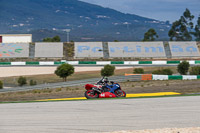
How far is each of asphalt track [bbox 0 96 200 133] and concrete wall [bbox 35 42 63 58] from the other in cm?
6602

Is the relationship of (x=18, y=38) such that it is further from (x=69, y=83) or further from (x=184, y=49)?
(x=69, y=83)

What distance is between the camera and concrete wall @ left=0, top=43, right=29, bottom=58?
7744 cm

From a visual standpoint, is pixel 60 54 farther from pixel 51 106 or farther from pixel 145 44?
pixel 51 106

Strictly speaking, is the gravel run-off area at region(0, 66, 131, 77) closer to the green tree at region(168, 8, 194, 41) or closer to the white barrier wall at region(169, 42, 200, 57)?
the white barrier wall at region(169, 42, 200, 57)

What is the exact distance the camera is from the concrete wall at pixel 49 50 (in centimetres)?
7902

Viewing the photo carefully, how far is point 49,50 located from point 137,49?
22942 millimetres

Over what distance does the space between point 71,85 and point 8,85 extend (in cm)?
1243

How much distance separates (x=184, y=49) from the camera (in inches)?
3302

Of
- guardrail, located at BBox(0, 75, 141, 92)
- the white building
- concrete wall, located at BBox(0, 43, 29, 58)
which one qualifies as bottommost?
guardrail, located at BBox(0, 75, 141, 92)

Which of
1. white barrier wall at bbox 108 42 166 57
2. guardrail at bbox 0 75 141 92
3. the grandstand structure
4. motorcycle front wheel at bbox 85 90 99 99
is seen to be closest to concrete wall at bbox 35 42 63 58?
the grandstand structure

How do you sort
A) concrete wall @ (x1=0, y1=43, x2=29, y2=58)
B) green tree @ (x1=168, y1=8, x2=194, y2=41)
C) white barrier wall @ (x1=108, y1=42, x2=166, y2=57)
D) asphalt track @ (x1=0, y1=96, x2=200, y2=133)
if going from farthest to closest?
green tree @ (x1=168, y1=8, x2=194, y2=41), white barrier wall @ (x1=108, y1=42, x2=166, y2=57), concrete wall @ (x1=0, y1=43, x2=29, y2=58), asphalt track @ (x1=0, y1=96, x2=200, y2=133)

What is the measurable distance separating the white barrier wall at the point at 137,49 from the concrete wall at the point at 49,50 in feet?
43.5

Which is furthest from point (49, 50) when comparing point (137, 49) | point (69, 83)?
point (69, 83)

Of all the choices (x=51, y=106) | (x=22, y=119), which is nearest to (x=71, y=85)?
(x=51, y=106)
